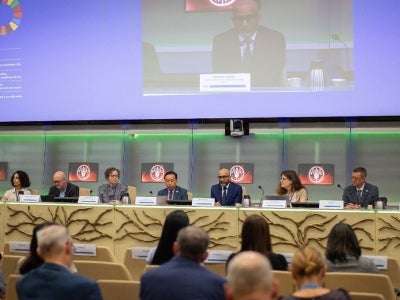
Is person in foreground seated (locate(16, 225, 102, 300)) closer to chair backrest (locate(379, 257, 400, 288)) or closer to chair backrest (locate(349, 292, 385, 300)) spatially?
chair backrest (locate(349, 292, 385, 300))

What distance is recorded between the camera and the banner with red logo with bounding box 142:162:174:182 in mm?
11109

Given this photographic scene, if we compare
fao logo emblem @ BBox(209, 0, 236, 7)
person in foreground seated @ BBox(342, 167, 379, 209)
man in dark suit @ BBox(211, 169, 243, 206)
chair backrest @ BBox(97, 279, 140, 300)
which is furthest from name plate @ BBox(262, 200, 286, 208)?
fao logo emblem @ BBox(209, 0, 236, 7)

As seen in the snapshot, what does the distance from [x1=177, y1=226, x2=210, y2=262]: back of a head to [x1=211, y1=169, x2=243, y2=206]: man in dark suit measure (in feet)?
16.3

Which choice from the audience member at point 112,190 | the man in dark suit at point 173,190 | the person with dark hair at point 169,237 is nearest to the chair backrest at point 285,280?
the person with dark hair at point 169,237

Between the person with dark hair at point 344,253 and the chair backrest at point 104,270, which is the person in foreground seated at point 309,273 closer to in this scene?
the person with dark hair at point 344,253

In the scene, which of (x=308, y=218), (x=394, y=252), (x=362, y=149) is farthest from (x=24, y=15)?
(x=394, y=252)

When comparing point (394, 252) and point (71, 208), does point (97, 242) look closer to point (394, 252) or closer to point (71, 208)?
point (71, 208)

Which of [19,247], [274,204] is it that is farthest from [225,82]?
[19,247]

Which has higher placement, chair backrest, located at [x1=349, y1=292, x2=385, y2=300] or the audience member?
the audience member

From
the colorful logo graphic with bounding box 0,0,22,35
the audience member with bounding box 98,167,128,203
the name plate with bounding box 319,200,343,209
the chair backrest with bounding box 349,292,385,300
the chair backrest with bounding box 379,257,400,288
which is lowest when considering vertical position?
the chair backrest with bounding box 379,257,400,288

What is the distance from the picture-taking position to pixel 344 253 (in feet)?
14.4

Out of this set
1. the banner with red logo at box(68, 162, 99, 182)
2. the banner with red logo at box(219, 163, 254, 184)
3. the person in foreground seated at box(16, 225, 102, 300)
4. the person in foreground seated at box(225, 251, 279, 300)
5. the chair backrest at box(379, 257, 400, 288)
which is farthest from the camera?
the banner with red logo at box(68, 162, 99, 182)

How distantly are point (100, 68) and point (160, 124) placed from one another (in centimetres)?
131

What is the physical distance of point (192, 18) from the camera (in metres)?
10.5
